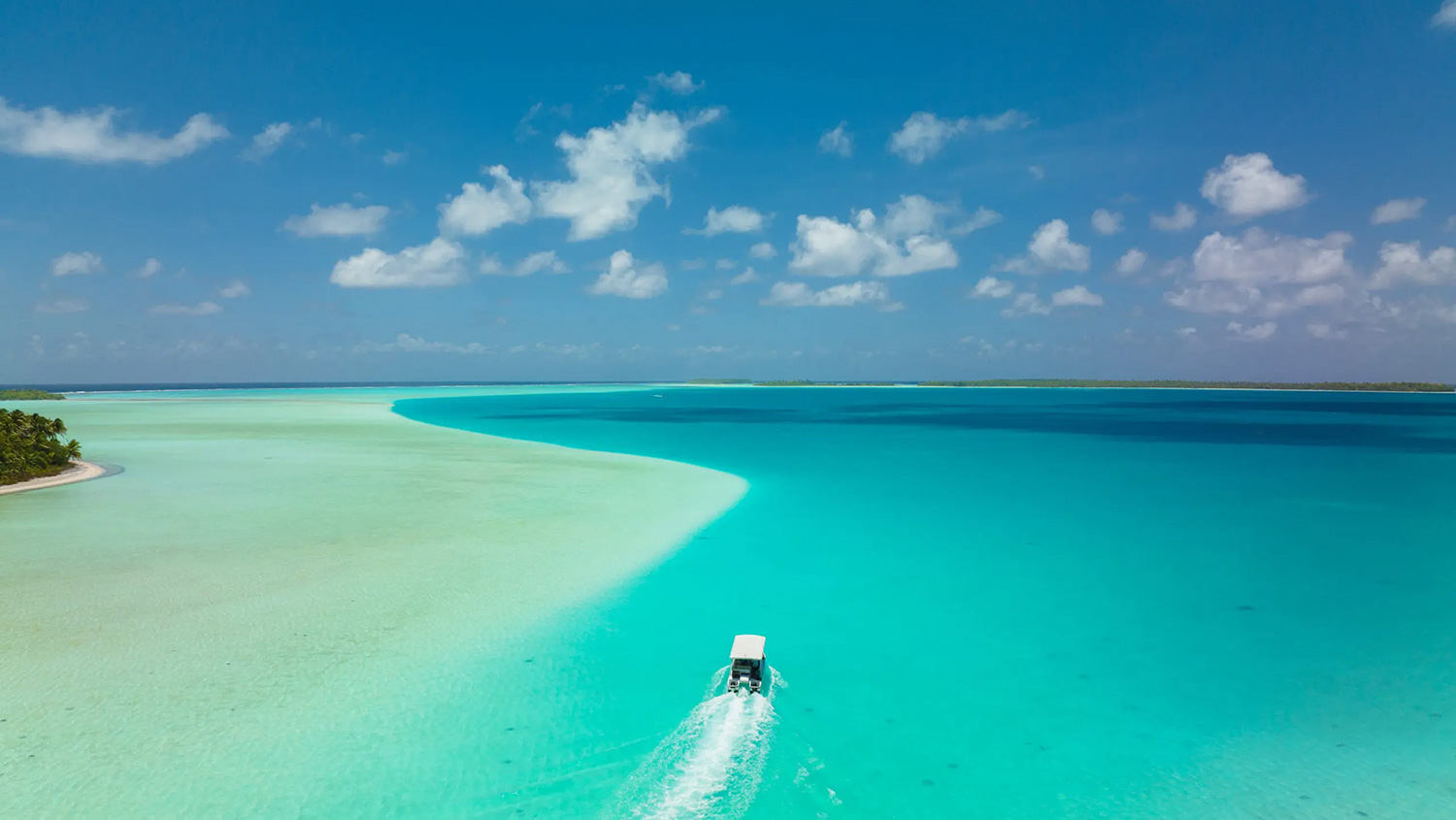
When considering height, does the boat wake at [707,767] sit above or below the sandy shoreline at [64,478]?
below

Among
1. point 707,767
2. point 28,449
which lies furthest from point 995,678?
point 28,449

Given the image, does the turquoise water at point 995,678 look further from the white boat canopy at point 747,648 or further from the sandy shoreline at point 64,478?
the sandy shoreline at point 64,478

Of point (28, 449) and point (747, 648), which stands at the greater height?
point (28, 449)

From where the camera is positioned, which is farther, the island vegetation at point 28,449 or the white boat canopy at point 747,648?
the island vegetation at point 28,449

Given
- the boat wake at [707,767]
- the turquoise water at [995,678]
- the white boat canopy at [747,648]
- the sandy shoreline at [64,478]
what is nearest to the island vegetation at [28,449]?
the sandy shoreline at [64,478]

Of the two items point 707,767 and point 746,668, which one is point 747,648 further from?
point 707,767

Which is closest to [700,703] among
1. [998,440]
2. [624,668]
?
[624,668]

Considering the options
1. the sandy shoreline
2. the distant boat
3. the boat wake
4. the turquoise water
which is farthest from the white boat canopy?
the sandy shoreline

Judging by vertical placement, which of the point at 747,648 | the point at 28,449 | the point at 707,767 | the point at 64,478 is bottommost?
the point at 707,767
